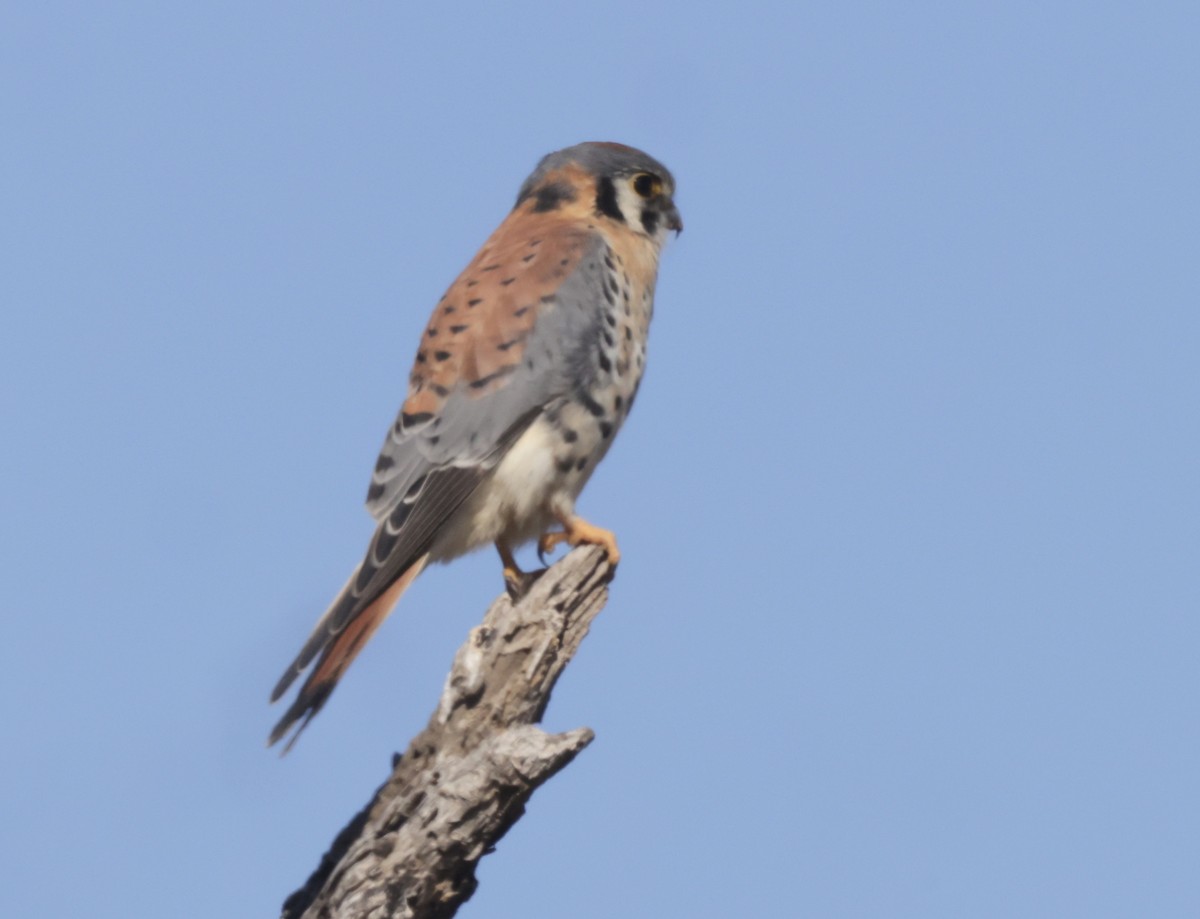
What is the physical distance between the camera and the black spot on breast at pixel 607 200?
544 centimetres

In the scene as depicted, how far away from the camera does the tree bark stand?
10.7 feet

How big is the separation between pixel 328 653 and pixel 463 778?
826 mm

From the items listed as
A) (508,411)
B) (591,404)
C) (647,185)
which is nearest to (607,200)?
(647,185)

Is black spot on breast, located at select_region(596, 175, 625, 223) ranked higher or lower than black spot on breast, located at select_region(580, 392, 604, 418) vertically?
higher

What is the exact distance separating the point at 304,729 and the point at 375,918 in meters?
0.64

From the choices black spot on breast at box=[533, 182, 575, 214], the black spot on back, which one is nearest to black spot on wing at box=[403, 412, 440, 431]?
the black spot on back

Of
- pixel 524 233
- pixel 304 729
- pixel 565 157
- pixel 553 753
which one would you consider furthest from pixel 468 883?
pixel 565 157

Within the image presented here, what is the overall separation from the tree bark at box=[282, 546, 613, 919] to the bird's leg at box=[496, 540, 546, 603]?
32cm

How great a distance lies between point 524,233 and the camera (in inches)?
206

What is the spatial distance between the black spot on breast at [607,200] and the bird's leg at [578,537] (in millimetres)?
1209

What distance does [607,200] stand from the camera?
→ 5.48m

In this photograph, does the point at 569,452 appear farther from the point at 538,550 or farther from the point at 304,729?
the point at 304,729

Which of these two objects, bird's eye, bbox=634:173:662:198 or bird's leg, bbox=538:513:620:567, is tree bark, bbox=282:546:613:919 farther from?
bird's eye, bbox=634:173:662:198

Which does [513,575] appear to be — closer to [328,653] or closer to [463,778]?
[328,653]
